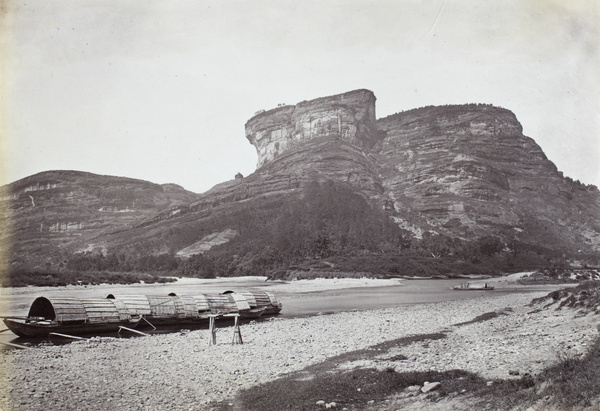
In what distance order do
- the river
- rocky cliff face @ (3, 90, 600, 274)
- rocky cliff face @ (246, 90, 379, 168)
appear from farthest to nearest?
rocky cliff face @ (246, 90, 379, 168)
rocky cliff face @ (3, 90, 600, 274)
the river

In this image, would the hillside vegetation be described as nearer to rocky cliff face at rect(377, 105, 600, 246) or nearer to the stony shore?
rocky cliff face at rect(377, 105, 600, 246)

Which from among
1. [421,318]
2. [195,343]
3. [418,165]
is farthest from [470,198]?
[195,343]

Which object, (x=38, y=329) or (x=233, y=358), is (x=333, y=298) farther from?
(x=233, y=358)

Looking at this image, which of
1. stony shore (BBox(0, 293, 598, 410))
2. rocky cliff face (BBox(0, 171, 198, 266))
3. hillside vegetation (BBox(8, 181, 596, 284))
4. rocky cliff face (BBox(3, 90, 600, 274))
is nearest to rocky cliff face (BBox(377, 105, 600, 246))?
rocky cliff face (BBox(3, 90, 600, 274))

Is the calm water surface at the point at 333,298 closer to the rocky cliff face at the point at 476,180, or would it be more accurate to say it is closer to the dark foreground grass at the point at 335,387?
the dark foreground grass at the point at 335,387

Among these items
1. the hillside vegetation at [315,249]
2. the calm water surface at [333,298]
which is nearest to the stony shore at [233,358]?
the calm water surface at [333,298]

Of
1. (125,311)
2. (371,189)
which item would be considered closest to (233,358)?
(125,311)

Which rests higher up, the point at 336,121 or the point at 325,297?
the point at 336,121
